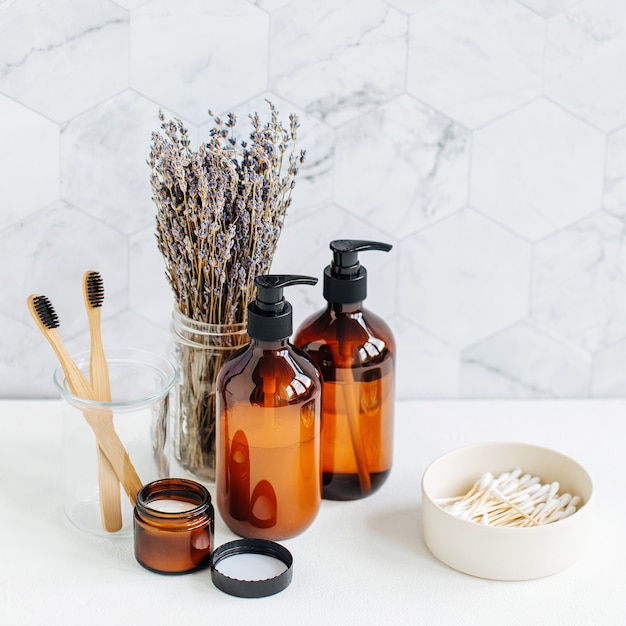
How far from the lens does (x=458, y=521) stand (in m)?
1.02

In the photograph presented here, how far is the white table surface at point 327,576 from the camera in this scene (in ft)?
3.23

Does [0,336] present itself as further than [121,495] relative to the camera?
Yes

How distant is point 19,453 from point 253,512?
Answer: 0.35 m

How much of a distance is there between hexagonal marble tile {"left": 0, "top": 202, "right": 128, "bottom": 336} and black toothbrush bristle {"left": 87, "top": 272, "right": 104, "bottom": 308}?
21 cm

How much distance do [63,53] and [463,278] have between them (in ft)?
1.96

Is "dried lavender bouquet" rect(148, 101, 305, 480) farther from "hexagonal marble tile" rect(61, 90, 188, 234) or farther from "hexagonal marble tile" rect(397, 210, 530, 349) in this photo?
"hexagonal marble tile" rect(397, 210, 530, 349)

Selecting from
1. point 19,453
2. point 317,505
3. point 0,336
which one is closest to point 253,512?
point 317,505

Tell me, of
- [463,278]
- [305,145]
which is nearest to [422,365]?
[463,278]

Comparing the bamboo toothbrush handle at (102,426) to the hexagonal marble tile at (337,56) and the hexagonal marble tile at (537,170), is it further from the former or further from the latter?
the hexagonal marble tile at (537,170)

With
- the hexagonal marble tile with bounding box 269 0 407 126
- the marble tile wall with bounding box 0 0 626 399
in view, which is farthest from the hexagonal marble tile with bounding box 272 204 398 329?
the hexagonal marble tile with bounding box 269 0 407 126

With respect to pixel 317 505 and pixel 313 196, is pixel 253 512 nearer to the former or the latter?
pixel 317 505

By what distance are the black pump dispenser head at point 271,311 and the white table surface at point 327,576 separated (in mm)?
245

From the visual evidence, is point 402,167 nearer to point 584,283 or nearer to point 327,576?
point 584,283

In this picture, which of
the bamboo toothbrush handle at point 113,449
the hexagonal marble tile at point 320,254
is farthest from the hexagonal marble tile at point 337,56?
the bamboo toothbrush handle at point 113,449
